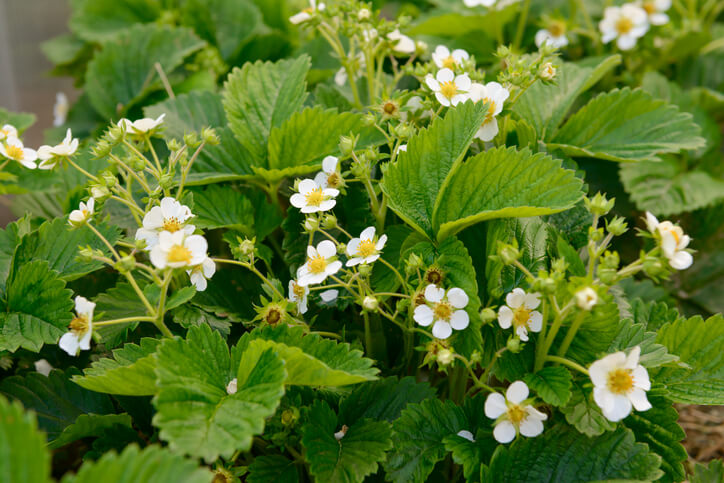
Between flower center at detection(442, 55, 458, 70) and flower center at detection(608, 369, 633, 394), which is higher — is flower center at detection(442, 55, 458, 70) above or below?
above

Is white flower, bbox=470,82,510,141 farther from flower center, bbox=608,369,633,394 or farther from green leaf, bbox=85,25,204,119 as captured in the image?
green leaf, bbox=85,25,204,119

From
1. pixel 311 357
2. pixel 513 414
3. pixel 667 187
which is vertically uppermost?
pixel 311 357

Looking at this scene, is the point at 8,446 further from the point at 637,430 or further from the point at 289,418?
the point at 637,430

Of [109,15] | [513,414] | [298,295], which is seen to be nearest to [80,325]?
[298,295]

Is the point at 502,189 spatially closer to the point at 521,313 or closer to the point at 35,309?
the point at 521,313

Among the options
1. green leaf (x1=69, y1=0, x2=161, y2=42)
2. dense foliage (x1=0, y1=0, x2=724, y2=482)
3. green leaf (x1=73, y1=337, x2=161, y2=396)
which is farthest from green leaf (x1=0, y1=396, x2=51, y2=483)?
green leaf (x1=69, y1=0, x2=161, y2=42)
